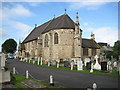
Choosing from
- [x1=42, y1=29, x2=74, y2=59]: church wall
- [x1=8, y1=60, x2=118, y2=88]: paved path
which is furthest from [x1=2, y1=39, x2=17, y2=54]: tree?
[x1=8, y1=60, x2=118, y2=88]: paved path

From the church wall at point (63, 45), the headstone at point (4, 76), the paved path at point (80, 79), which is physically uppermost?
the church wall at point (63, 45)

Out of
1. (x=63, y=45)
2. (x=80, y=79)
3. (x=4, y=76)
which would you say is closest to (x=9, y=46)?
(x=63, y=45)

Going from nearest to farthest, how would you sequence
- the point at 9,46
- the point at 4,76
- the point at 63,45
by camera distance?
the point at 4,76
the point at 63,45
the point at 9,46

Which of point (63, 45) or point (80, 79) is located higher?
point (63, 45)

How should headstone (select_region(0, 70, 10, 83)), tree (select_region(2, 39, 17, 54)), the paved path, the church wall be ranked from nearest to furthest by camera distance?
1. headstone (select_region(0, 70, 10, 83))
2. the paved path
3. the church wall
4. tree (select_region(2, 39, 17, 54))

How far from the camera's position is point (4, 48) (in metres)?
75.3

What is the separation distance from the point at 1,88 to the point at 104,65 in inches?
496

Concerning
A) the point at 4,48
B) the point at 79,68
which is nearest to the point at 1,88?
the point at 79,68

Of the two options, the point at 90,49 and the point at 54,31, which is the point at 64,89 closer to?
the point at 54,31

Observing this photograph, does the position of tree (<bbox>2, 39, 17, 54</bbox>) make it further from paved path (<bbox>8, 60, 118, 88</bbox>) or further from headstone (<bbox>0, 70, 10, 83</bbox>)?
headstone (<bbox>0, 70, 10, 83</bbox>)

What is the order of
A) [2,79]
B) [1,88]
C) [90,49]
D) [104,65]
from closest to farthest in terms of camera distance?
[1,88] → [2,79] → [104,65] → [90,49]

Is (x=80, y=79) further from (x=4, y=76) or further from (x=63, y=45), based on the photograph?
(x=63, y=45)

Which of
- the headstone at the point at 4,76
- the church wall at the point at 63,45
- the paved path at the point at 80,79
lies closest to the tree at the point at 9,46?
the church wall at the point at 63,45

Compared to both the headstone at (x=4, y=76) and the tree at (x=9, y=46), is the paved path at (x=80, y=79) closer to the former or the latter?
the headstone at (x=4, y=76)
